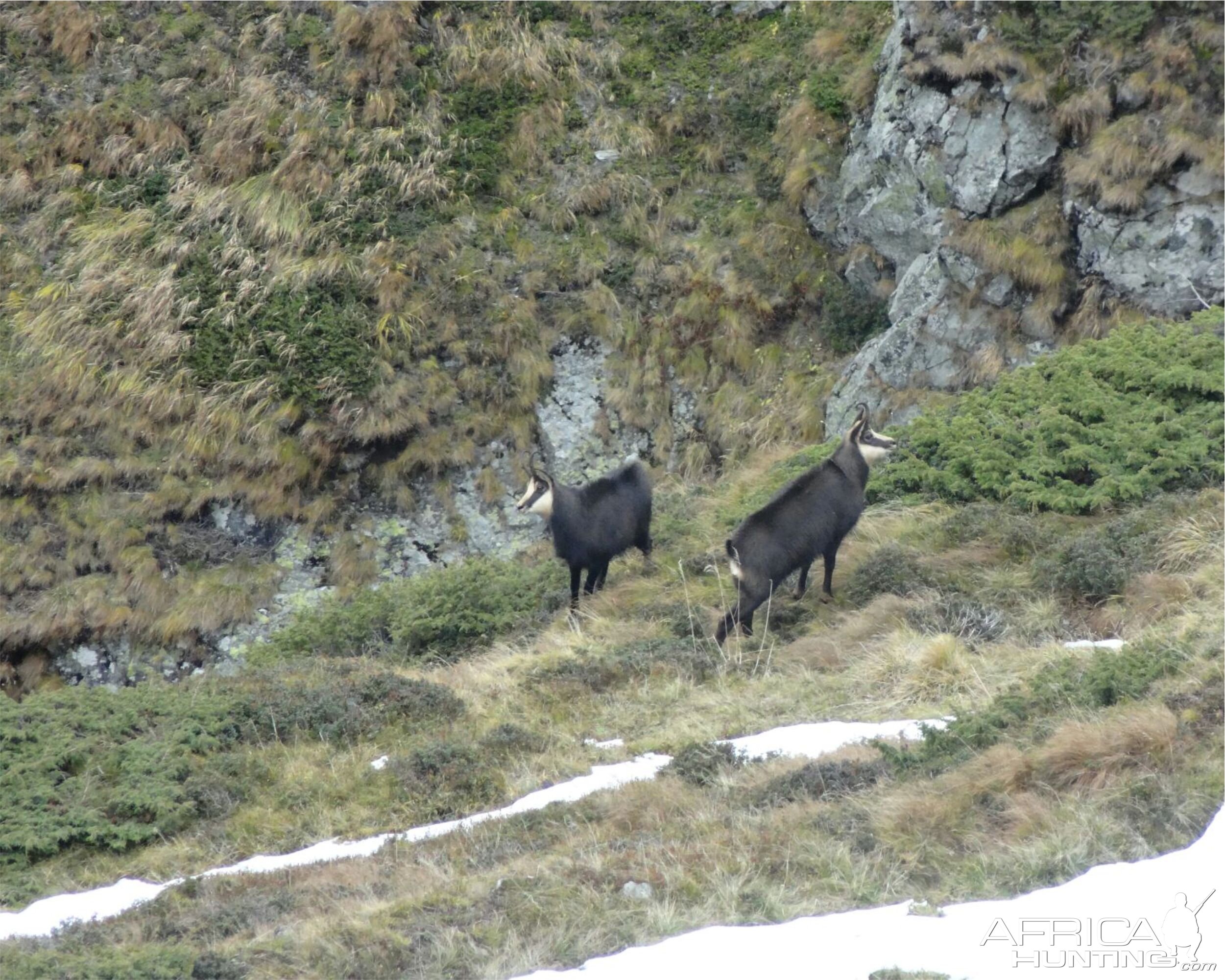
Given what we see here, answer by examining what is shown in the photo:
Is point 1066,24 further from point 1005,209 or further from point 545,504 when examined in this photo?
point 545,504

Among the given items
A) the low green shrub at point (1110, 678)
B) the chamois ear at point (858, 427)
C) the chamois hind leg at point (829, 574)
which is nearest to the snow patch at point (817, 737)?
the low green shrub at point (1110, 678)

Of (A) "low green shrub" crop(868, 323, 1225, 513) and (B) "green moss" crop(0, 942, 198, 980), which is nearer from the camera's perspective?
(B) "green moss" crop(0, 942, 198, 980)

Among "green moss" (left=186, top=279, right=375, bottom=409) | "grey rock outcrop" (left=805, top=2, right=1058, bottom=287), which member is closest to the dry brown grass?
"grey rock outcrop" (left=805, top=2, right=1058, bottom=287)

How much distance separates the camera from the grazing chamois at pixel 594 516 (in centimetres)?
1323

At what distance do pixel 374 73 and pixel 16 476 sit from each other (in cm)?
823

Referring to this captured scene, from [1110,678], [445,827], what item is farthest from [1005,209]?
[445,827]

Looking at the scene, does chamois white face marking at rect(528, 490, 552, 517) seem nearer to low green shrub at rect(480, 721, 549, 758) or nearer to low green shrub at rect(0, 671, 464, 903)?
low green shrub at rect(0, 671, 464, 903)

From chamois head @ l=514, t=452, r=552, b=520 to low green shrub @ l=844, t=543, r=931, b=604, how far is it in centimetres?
313

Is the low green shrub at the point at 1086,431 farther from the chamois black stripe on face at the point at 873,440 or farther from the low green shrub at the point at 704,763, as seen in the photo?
the low green shrub at the point at 704,763

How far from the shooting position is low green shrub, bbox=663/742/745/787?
8539mm

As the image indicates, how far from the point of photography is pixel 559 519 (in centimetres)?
1323

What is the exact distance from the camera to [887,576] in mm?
12227

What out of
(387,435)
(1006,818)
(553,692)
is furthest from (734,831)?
(387,435)

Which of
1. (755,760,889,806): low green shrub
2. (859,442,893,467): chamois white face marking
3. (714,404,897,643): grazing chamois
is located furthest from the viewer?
(859,442,893,467): chamois white face marking
